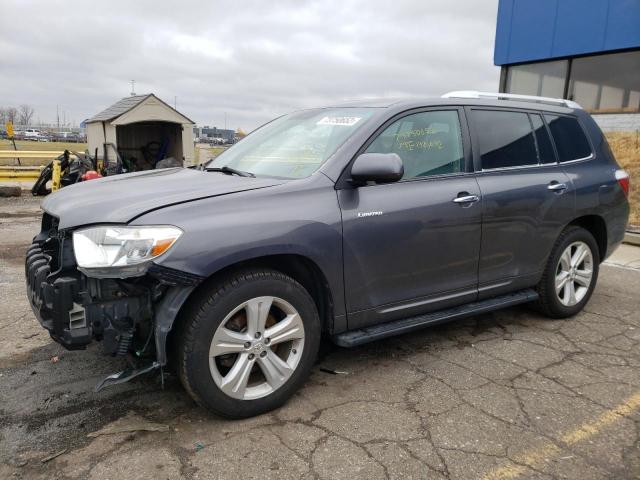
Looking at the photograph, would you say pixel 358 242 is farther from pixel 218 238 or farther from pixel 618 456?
pixel 618 456

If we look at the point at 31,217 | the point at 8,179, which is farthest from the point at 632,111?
the point at 8,179

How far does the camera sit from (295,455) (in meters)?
2.52

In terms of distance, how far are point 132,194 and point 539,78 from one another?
15.9 m

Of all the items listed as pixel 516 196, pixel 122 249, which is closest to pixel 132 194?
pixel 122 249

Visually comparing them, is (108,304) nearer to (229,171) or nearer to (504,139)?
(229,171)

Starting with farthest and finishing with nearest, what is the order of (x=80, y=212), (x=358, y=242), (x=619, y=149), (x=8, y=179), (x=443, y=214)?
(x=8, y=179)
(x=619, y=149)
(x=443, y=214)
(x=358, y=242)
(x=80, y=212)

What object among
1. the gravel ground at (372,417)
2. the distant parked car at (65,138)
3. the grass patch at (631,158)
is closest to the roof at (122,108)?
the gravel ground at (372,417)

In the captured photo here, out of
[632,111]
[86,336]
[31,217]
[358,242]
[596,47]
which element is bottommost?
[31,217]

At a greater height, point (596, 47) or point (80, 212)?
point (596, 47)

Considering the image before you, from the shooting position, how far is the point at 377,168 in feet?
9.67

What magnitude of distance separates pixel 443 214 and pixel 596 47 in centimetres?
1362

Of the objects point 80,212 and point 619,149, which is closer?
point 80,212

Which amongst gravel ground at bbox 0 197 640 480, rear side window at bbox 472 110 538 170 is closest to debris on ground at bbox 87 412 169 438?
gravel ground at bbox 0 197 640 480

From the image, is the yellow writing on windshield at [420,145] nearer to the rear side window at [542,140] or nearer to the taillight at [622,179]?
the rear side window at [542,140]
